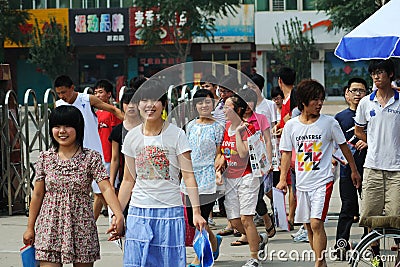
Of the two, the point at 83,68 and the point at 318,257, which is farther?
the point at 83,68

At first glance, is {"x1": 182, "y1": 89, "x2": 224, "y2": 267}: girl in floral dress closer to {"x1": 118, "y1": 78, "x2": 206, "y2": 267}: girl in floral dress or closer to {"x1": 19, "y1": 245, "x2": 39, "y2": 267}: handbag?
{"x1": 118, "y1": 78, "x2": 206, "y2": 267}: girl in floral dress

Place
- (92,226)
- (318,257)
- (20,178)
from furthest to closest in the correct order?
(20,178), (318,257), (92,226)

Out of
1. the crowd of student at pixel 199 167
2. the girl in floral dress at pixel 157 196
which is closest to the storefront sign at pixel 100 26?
the crowd of student at pixel 199 167

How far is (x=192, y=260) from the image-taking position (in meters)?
7.71

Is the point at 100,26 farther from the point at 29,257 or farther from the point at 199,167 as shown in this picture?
the point at 29,257

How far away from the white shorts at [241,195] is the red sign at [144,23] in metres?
27.3

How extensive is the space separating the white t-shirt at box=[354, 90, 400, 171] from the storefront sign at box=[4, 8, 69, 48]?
1355 inches

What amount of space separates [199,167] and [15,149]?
15.0 ft

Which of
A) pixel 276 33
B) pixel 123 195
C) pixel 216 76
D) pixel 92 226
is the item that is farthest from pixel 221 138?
pixel 276 33

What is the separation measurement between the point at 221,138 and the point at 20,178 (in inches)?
171

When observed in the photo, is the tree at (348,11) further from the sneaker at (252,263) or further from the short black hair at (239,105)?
the sneaker at (252,263)

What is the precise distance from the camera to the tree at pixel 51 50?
123ft

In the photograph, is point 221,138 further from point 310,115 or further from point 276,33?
point 276,33

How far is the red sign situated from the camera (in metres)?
35.4
